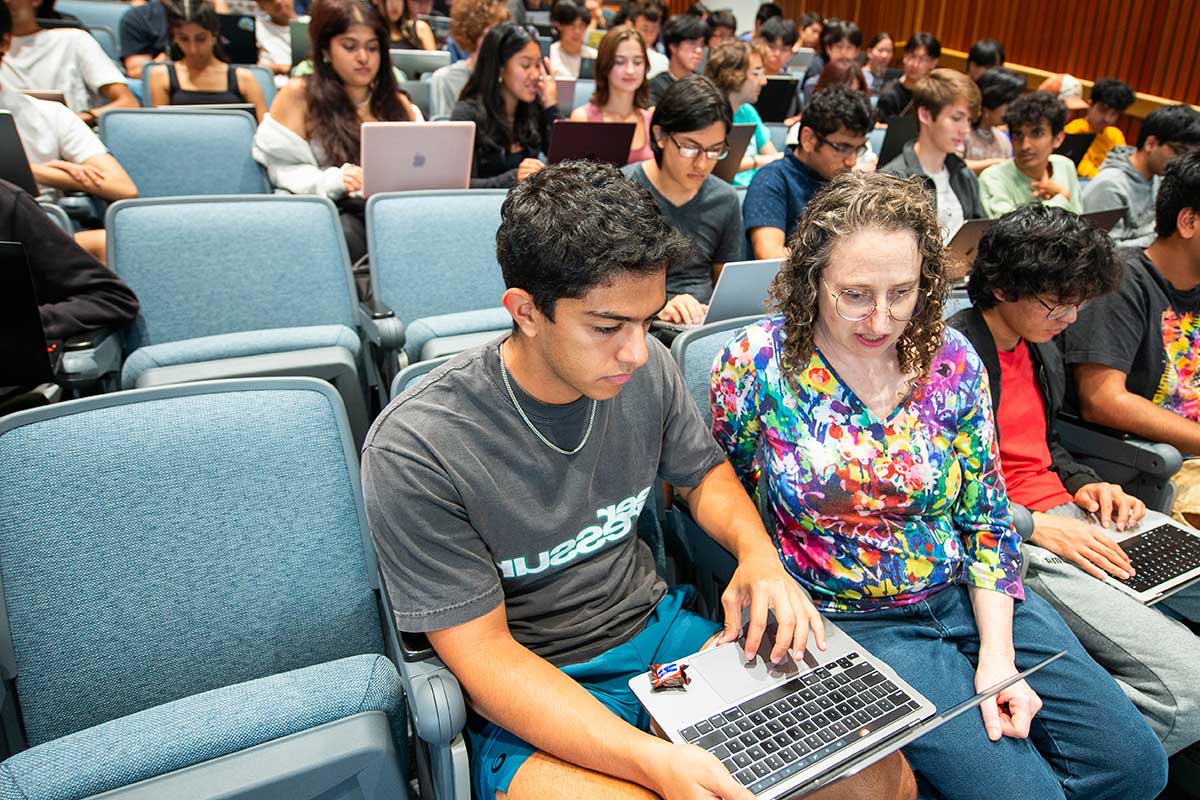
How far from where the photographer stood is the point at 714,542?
1.28 m

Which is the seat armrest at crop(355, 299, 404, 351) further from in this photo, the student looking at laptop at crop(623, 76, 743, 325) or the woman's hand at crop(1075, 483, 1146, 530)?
the woman's hand at crop(1075, 483, 1146, 530)

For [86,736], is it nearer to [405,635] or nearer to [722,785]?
[405,635]

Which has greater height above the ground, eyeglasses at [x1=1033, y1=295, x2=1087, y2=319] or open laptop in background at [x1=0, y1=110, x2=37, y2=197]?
open laptop in background at [x1=0, y1=110, x2=37, y2=197]

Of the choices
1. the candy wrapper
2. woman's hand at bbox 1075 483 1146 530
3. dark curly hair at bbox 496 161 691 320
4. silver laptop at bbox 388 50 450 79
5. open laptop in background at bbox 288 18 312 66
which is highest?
open laptop in background at bbox 288 18 312 66

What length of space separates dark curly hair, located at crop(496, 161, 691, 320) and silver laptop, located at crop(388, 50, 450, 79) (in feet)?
12.9

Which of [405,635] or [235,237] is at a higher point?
[235,237]

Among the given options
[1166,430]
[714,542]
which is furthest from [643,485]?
[1166,430]

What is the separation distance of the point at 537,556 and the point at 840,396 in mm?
549

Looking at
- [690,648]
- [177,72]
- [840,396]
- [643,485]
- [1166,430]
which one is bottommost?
[690,648]

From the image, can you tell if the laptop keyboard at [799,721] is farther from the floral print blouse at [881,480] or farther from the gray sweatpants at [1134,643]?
the gray sweatpants at [1134,643]

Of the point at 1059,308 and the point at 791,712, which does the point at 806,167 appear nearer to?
the point at 1059,308

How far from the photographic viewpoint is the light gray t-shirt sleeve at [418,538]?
3.07 feet

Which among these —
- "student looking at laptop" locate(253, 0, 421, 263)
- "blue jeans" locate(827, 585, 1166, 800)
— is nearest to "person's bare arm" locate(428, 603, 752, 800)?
"blue jeans" locate(827, 585, 1166, 800)

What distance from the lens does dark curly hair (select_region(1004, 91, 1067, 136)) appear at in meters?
2.96
